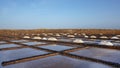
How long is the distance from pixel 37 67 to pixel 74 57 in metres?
0.88

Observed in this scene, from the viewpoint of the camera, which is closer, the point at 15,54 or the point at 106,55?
the point at 106,55

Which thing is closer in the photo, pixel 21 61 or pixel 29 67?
pixel 29 67

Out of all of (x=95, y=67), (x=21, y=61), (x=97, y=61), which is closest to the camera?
(x=95, y=67)

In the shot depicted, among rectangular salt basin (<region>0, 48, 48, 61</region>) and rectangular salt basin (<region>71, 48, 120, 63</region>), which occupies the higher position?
rectangular salt basin (<region>71, 48, 120, 63</region>)

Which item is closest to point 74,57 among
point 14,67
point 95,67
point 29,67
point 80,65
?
point 80,65

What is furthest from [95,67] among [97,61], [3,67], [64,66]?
[3,67]

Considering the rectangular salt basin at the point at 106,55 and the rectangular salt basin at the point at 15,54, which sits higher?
the rectangular salt basin at the point at 106,55

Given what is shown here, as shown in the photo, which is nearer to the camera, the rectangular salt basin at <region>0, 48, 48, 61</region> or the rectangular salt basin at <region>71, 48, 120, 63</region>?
the rectangular salt basin at <region>71, 48, 120, 63</region>

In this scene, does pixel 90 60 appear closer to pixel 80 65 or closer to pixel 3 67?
pixel 80 65

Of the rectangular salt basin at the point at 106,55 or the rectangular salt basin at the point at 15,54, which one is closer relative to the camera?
the rectangular salt basin at the point at 106,55

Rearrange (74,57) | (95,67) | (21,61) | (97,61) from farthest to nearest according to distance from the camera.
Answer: (74,57) < (21,61) < (97,61) < (95,67)

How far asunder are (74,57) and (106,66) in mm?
796

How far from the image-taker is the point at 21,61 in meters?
2.52

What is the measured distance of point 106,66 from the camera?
82.0 inches
